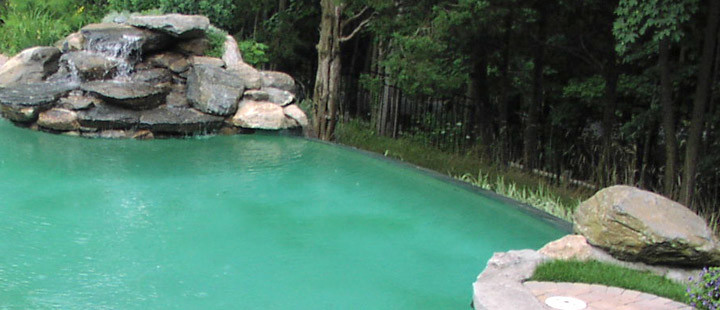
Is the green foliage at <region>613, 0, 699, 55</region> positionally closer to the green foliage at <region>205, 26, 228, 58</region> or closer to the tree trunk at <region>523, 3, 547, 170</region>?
the tree trunk at <region>523, 3, 547, 170</region>

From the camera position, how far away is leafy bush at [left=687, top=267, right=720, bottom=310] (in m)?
3.05

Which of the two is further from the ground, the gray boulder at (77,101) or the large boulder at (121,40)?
the large boulder at (121,40)

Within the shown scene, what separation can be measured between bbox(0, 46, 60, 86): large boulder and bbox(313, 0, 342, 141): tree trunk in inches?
135

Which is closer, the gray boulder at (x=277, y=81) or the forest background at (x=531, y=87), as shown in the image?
the forest background at (x=531, y=87)

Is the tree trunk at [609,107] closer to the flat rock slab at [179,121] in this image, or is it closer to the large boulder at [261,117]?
the large boulder at [261,117]

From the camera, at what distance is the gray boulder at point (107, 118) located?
7.77 meters

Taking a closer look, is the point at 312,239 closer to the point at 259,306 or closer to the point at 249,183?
the point at 259,306

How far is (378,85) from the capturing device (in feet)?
32.8

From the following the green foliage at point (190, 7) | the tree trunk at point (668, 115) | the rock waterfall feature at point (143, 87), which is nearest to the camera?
the tree trunk at point (668, 115)

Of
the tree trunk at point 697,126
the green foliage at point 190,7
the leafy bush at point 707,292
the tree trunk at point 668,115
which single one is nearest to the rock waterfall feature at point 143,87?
the green foliage at point 190,7

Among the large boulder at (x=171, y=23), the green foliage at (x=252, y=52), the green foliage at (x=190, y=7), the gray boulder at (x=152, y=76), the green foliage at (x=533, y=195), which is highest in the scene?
the green foliage at (x=190, y=7)

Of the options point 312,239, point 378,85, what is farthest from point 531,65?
point 312,239

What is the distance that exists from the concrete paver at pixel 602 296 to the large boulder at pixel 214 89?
5.46 m

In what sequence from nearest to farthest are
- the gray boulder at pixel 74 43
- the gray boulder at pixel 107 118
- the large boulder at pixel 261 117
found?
the gray boulder at pixel 107 118 → the large boulder at pixel 261 117 → the gray boulder at pixel 74 43
